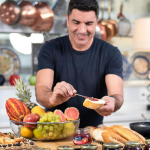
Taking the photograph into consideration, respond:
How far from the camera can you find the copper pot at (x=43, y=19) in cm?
381

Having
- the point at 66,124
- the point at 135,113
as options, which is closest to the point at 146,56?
Answer: the point at 135,113

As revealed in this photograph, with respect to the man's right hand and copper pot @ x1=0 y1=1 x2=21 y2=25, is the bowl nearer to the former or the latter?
the man's right hand

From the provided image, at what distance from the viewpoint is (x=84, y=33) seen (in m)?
2.22

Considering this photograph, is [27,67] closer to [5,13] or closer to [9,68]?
[9,68]

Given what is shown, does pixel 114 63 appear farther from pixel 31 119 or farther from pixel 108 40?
pixel 108 40

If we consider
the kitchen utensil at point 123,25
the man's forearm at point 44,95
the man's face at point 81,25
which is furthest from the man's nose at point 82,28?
the kitchen utensil at point 123,25

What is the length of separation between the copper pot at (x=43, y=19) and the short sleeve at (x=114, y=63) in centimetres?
157

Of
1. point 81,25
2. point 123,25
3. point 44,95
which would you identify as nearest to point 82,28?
point 81,25

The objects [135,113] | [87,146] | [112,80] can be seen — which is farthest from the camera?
[135,113]

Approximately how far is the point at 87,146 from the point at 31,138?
1.72ft

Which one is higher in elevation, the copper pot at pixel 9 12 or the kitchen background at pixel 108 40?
the copper pot at pixel 9 12

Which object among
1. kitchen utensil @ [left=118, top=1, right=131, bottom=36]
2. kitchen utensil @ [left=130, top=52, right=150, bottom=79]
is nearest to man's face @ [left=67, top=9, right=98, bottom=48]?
kitchen utensil @ [left=118, top=1, right=131, bottom=36]

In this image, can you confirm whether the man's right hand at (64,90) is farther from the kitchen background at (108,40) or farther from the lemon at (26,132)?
the kitchen background at (108,40)

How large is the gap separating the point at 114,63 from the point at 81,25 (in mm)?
371
